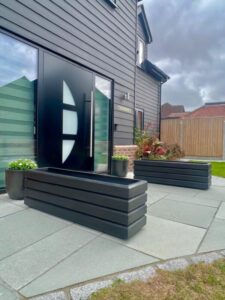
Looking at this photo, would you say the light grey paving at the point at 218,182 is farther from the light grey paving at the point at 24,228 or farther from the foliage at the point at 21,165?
the foliage at the point at 21,165

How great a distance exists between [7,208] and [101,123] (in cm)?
334

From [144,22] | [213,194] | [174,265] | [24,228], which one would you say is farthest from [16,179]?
[144,22]

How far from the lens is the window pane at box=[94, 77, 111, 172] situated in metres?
5.63

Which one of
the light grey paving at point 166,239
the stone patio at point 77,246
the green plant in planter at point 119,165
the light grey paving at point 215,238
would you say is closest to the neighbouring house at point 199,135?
the green plant in planter at point 119,165

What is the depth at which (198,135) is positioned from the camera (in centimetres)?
1205

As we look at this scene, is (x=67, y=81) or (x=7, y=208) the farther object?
(x=67, y=81)

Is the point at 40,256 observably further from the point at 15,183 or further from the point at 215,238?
the point at 215,238

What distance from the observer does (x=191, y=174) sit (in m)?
4.88

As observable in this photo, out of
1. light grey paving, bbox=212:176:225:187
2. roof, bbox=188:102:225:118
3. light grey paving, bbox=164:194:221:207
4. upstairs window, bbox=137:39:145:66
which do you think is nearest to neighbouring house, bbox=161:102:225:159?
upstairs window, bbox=137:39:145:66

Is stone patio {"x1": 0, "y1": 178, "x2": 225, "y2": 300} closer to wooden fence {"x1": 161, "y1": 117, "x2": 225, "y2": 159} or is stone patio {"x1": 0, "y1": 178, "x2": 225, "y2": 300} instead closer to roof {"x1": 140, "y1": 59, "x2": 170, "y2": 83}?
roof {"x1": 140, "y1": 59, "x2": 170, "y2": 83}

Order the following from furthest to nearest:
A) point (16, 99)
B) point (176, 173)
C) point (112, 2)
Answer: point (112, 2)
point (176, 173)
point (16, 99)

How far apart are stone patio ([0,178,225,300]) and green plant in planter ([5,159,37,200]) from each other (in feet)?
0.43

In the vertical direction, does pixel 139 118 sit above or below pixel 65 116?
above

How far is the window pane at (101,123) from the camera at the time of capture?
5.63 meters
